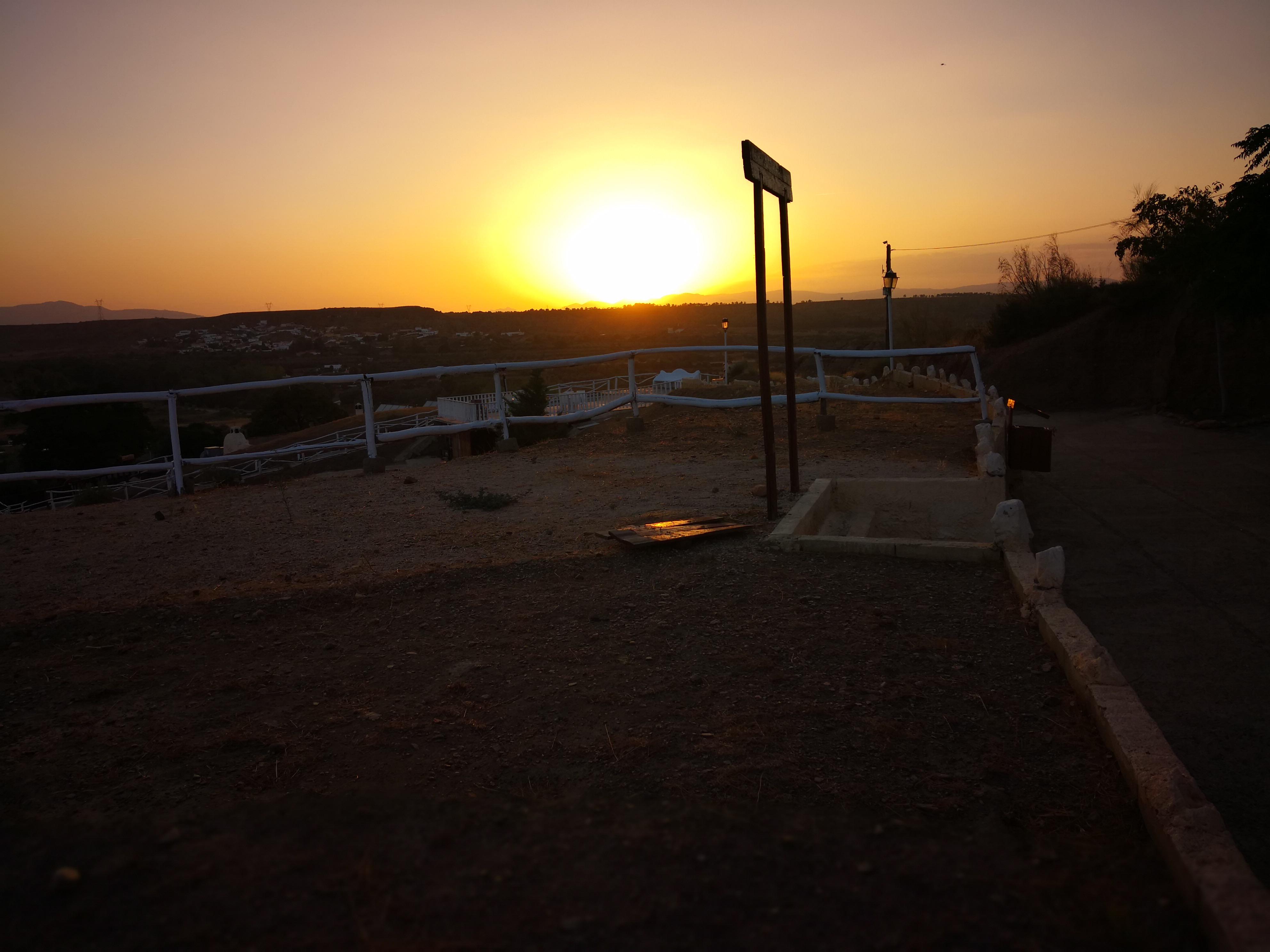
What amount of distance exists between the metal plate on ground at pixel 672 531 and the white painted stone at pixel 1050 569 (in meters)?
1.91

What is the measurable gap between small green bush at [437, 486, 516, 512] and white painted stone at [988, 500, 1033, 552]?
149 inches

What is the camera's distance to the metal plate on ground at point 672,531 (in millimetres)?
5152

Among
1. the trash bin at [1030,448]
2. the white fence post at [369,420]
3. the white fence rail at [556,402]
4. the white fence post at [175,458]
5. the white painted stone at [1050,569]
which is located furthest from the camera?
the white fence rail at [556,402]

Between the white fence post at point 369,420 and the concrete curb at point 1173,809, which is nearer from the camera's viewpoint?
the concrete curb at point 1173,809

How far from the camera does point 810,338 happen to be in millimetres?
74625

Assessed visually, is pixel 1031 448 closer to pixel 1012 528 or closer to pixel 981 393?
pixel 981 393

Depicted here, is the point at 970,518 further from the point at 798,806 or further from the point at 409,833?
the point at 409,833

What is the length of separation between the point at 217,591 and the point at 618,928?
359 cm

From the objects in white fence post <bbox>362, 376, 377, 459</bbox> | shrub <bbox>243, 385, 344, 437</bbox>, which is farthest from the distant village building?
white fence post <bbox>362, 376, 377, 459</bbox>

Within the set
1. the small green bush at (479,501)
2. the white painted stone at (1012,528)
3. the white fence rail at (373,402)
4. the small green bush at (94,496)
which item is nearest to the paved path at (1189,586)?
the white painted stone at (1012,528)

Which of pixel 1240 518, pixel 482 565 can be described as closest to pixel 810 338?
pixel 1240 518

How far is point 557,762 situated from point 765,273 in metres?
4.27

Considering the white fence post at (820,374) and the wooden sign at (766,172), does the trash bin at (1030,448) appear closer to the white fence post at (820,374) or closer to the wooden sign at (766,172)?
the white fence post at (820,374)

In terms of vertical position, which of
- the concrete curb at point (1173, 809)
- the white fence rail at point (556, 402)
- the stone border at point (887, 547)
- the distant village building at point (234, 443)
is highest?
the white fence rail at point (556, 402)
